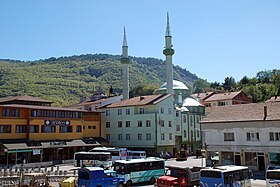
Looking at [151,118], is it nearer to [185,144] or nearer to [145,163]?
[185,144]

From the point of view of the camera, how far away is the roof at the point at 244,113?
118ft

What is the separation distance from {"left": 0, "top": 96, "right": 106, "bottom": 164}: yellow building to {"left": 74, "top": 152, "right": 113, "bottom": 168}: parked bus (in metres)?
7.19

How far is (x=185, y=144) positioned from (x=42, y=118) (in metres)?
28.6

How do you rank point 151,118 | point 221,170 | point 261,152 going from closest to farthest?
point 221,170, point 261,152, point 151,118

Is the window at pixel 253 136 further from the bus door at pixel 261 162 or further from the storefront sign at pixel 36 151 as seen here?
the storefront sign at pixel 36 151

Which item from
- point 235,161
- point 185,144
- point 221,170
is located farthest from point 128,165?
point 185,144

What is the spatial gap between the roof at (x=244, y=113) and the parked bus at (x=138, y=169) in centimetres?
1184

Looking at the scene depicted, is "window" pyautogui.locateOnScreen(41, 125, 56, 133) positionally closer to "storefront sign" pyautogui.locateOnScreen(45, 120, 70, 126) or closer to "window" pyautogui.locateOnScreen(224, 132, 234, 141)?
"storefront sign" pyautogui.locateOnScreen(45, 120, 70, 126)

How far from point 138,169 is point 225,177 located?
366 inches

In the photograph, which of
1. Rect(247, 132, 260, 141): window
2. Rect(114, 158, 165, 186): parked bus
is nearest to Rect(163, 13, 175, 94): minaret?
Rect(247, 132, 260, 141): window

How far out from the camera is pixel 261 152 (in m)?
35.7

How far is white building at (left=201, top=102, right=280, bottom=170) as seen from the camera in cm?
3503

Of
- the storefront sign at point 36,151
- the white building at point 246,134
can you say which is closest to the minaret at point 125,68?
the storefront sign at point 36,151

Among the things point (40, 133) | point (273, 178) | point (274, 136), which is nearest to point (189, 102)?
point (40, 133)
